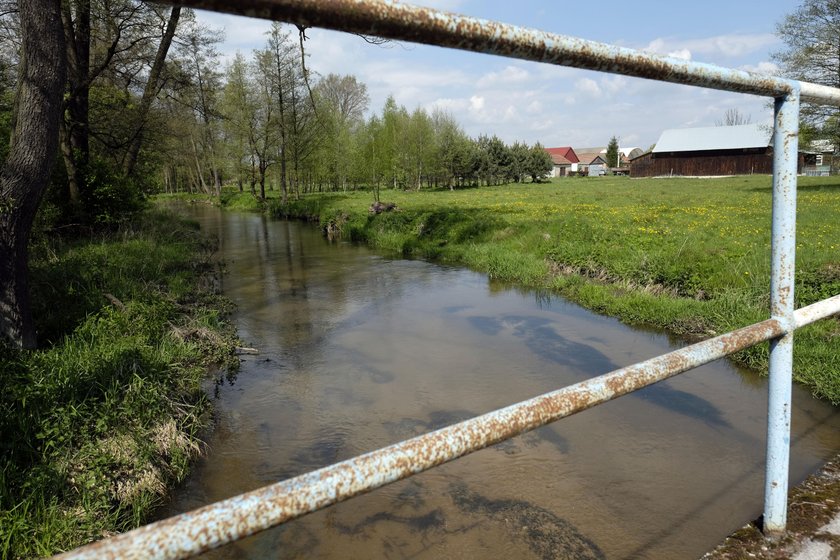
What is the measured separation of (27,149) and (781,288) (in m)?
6.45

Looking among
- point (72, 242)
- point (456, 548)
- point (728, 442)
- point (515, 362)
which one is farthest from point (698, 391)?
point (72, 242)

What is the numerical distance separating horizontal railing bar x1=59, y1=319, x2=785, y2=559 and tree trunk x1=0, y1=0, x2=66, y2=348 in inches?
222

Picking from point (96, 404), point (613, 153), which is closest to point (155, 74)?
point (96, 404)

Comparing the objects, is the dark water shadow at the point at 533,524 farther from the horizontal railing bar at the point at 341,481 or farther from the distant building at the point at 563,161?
the distant building at the point at 563,161

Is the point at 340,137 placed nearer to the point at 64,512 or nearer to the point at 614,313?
the point at 614,313

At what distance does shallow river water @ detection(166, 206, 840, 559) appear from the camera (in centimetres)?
379

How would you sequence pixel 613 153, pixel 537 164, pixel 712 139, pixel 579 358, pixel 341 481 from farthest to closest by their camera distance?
pixel 613 153
pixel 537 164
pixel 712 139
pixel 579 358
pixel 341 481

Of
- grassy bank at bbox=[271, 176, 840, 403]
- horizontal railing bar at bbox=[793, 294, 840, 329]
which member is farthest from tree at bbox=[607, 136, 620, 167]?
horizontal railing bar at bbox=[793, 294, 840, 329]

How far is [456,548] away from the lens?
366 cm

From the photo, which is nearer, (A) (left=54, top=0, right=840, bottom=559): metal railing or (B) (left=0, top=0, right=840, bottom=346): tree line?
(A) (left=54, top=0, right=840, bottom=559): metal railing

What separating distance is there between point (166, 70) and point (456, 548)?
15.4 meters

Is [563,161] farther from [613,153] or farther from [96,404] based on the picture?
[96,404]

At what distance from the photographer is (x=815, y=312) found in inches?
67.1

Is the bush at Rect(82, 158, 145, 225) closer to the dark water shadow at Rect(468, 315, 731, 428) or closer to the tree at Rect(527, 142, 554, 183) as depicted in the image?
the dark water shadow at Rect(468, 315, 731, 428)
